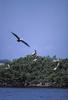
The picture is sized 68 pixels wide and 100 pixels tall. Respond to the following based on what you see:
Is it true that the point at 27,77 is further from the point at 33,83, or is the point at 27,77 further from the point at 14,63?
the point at 14,63

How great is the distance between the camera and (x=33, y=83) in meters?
117

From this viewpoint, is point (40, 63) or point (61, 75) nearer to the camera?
point (61, 75)

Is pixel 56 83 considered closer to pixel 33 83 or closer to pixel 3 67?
pixel 33 83

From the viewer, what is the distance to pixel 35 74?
12019 centimetres

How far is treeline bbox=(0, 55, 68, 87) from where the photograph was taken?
11462 centimetres

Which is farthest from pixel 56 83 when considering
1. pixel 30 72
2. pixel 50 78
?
pixel 30 72

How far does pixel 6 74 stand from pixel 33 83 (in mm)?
6156

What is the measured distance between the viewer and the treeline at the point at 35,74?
376 ft
